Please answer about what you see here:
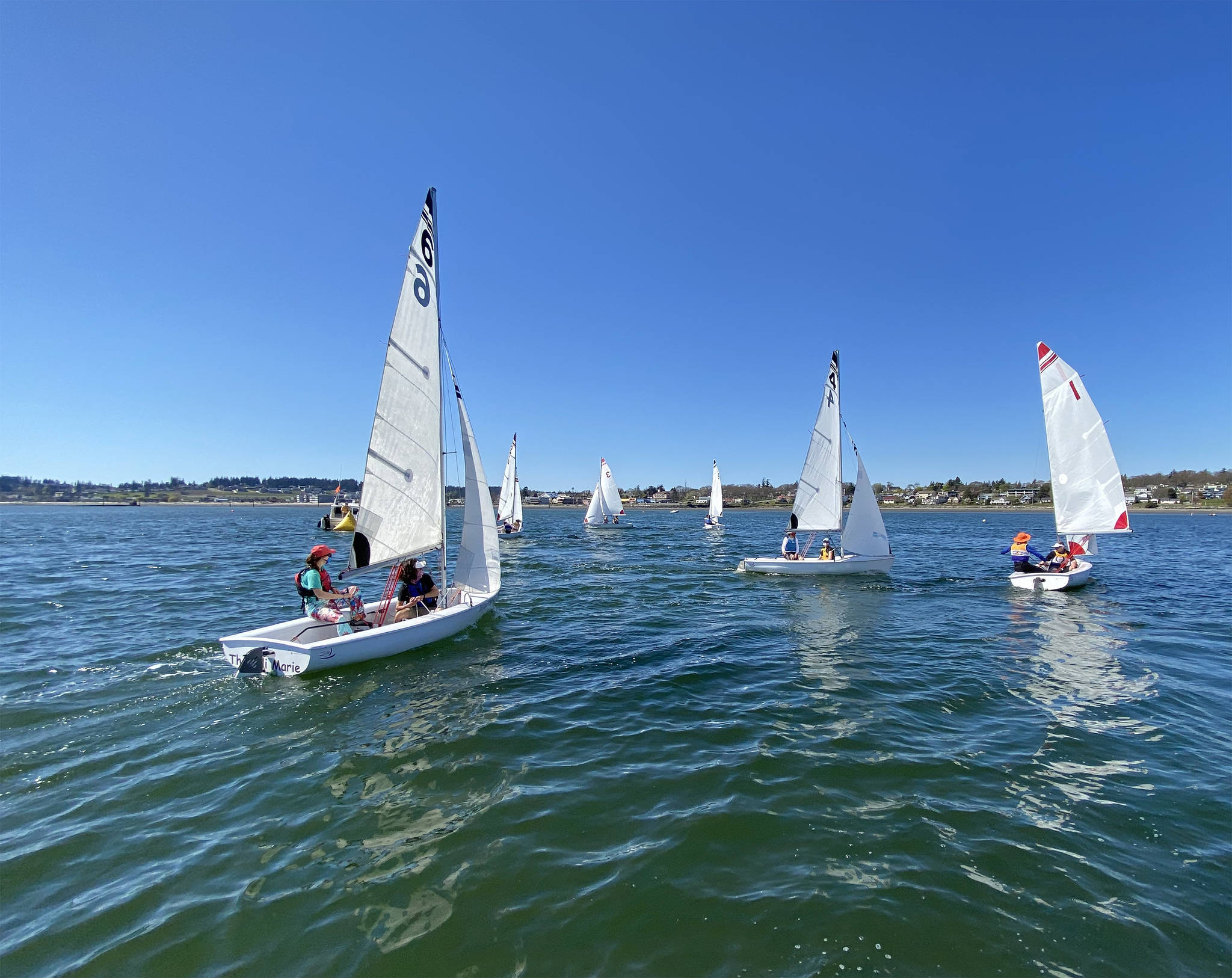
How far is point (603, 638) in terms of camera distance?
15.1 meters

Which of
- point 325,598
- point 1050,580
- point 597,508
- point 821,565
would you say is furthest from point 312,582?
point 597,508

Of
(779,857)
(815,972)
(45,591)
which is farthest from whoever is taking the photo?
(45,591)

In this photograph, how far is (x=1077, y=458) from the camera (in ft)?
79.3

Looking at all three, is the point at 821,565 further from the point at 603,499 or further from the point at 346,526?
the point at 603,499

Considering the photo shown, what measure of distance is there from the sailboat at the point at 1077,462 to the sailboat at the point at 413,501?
21.9 metres

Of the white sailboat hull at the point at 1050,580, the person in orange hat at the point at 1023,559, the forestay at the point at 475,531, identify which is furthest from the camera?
the person in orange hat at the point at 1023,559

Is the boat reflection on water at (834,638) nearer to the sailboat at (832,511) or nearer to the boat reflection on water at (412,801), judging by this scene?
the sailboat at (832,511)

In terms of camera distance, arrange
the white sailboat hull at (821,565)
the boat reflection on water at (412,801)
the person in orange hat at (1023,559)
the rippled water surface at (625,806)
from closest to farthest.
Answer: the rippled water surface at (625,806)
the boat reflection on water at (412,801)
the person in orange hat at (1023,559)
the white sailboat hull at (821,565)

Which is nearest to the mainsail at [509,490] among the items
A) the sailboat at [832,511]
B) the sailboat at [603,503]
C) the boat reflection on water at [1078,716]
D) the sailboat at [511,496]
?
the sailboat at [511,496]

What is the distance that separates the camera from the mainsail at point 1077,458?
77.2 feet

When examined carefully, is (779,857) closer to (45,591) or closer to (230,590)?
(230,590)

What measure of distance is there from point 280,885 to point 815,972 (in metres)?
4.88

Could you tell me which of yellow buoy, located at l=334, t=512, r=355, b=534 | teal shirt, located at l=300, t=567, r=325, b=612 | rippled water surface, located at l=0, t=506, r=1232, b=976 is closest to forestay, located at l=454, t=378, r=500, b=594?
rippled water surface, located at l=0, t=506, r=1232, b=976

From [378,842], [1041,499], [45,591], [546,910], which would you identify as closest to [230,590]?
[45,591]
